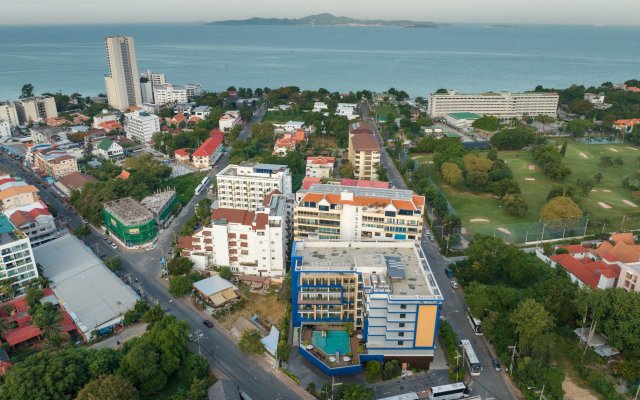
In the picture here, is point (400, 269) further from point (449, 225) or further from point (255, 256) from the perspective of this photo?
point (449, 225)

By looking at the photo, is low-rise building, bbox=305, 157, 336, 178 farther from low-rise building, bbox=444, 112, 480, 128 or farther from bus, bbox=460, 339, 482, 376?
low-rise building, bbox=444, 112, 480, 128

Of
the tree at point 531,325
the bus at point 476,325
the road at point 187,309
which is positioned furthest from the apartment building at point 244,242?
the tree at point 531,325

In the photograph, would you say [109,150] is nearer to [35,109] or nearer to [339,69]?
[35,109]

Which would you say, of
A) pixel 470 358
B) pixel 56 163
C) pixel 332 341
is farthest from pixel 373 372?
pixel 56 163

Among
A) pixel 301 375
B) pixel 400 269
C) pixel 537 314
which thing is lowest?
pixel 301 375

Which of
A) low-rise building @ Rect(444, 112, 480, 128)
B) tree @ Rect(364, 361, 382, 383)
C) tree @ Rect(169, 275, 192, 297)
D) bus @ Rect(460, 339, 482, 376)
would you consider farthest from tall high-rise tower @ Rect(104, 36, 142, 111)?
bus @ Rect(460, 339, 482, 376)

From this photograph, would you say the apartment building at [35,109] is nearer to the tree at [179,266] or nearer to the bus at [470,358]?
the tree at [179,266]

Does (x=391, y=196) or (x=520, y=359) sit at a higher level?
(x=391, y=196)

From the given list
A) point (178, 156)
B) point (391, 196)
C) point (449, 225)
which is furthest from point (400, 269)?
point (178, 156)
